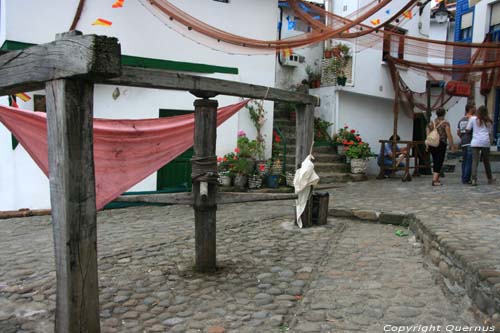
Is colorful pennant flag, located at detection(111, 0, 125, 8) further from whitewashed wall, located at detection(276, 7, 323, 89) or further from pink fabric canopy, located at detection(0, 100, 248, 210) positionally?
whitewashed wall, located at detection(276, 7, 323, 89)

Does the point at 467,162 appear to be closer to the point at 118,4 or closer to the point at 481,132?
the point at 481,132

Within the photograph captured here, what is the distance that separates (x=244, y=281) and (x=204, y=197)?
99 centimetres

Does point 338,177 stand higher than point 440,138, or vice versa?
point 440,138

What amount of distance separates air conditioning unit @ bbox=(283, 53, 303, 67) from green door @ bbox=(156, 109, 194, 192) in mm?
4347

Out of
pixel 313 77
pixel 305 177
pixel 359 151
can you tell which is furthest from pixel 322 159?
pixel 305 177

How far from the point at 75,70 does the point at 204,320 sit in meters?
2.24

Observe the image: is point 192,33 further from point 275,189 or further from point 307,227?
point 307,227

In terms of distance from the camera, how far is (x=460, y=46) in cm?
931

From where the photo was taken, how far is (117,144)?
3996 mm

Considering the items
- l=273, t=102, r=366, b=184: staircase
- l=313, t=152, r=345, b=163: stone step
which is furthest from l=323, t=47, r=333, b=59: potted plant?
l=313, t=152, r=345, b=163: stone step

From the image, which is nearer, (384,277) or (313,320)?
(313,320)

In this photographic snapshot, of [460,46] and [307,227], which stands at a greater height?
[460,46]

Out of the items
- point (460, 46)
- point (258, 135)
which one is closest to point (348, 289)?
point (258, 135)

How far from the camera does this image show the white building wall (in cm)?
725
